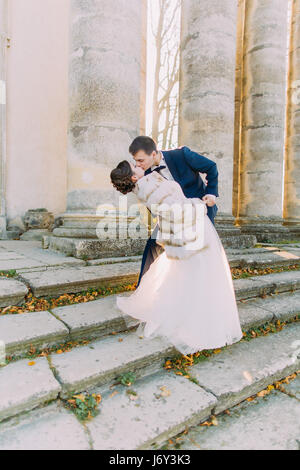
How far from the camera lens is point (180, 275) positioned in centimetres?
225

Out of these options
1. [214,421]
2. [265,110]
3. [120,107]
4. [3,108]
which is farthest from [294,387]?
[3,108]

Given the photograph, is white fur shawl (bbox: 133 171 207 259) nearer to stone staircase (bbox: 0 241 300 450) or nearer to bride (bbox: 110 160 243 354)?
bride (bbox: 110 160 243 354)

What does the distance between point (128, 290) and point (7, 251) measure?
2320 mm

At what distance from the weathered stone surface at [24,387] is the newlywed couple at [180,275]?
788 millimetres

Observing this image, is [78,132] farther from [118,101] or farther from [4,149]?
[4,149]

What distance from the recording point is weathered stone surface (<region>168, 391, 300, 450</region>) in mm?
1518

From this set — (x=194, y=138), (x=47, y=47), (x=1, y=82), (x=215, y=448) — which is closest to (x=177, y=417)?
(x=215, y=448)

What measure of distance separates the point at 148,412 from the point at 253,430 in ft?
1.92

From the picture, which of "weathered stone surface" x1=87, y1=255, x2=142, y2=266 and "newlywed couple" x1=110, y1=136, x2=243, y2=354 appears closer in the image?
"newlywed couple" x1=110, y1=136, x2=243, y2=354

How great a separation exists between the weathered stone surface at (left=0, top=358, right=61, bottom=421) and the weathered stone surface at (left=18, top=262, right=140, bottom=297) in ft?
3.00

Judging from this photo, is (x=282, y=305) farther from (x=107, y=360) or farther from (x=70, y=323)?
(x=70, y=323)

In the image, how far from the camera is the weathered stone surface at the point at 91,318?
221 centimetres

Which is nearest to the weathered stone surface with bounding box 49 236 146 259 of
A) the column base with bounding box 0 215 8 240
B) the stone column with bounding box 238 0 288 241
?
the column base with bounding box 0 215 8 240

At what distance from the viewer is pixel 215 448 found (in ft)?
4.91
